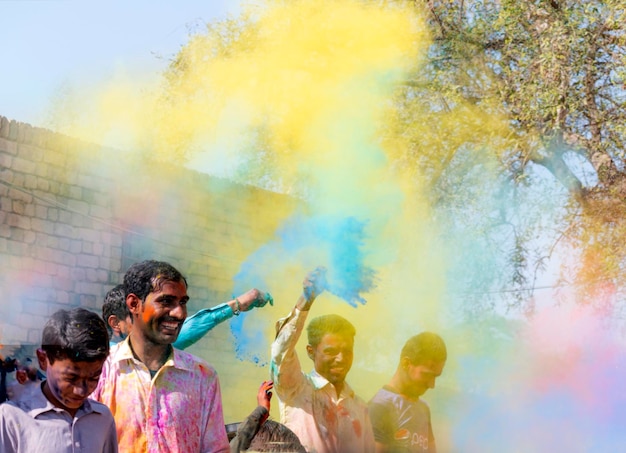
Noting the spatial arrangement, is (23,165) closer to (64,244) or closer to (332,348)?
(64,244)

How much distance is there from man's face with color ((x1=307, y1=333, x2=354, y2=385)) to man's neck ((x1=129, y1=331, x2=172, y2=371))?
146cm

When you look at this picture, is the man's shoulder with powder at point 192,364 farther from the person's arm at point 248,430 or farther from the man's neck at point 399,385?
the man's neck at point 399,385

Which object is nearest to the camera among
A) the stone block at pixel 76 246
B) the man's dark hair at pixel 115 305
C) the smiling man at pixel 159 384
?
the smiling man at pixel 159 384

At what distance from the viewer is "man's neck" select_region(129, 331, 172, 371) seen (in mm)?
3732

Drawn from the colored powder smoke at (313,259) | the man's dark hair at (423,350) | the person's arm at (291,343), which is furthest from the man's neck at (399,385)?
the person's arm at (291,343)

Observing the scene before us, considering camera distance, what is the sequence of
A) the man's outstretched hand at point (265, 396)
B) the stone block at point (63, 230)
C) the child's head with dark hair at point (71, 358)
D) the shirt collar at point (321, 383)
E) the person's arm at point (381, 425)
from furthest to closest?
the stone block at point (63, 230)
the person's arm at point (381, 425)
the shirt collar at point (321, 383)
the man's outstretched hand at point (265, 396)
the child's head with dark hair at point (71, 358)

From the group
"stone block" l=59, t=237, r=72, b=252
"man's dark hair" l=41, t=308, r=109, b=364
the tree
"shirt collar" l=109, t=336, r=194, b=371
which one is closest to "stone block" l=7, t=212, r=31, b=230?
"stone block" l=59, t=237, r=72, b=252

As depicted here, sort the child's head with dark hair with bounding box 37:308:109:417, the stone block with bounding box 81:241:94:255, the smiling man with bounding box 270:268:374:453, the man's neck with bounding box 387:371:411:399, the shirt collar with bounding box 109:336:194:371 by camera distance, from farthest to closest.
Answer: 1. the stone block with bounding box 81:241:94:255
2. the man's neck with bounding box 387:371:411:399
3. the smiling man with bounding box 270:268:374:453
4. the shirt collar with bounding box 109:336:194:371
5. the child's head with dark hair with bounding box 37:308:109:417

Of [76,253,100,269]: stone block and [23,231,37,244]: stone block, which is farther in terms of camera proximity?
[76,253,100,269]: stone block

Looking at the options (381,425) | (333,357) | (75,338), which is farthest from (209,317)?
(75,338)

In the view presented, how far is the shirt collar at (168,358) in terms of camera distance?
368 centimetres

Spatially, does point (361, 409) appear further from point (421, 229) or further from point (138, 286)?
point (421, 229)

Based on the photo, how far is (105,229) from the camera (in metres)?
9.55

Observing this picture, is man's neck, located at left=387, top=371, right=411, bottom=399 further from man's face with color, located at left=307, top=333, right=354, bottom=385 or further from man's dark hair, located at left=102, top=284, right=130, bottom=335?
man's dark hair, located at left=102, top=284, right=130, bottom=335
